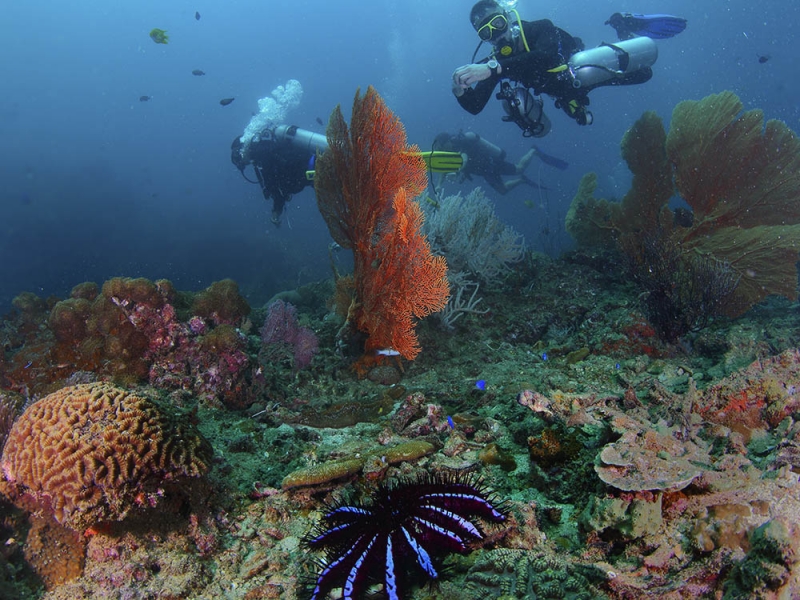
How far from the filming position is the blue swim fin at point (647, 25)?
37.0ft

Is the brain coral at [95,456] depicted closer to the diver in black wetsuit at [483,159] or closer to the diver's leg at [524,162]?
the diver in black wetsuit at [483,159]

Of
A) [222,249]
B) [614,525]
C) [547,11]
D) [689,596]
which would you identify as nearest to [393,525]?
[614,525]

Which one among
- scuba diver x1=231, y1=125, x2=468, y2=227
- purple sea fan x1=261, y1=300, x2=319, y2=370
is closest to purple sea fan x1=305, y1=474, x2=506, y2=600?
purple sea fan x1=261, y1=300, x2=319, y2=370

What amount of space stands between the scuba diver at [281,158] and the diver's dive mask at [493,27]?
478 centimetres

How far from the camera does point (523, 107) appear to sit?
991cm

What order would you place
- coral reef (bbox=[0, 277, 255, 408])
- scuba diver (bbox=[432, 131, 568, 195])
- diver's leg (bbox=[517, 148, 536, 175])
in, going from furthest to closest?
diver's leg (bbox=[517, 148, 536, 175]) → scuba diver (bbox=[432, 131, 568, 195]) → coral reef (bbox=[0, 277, 255, 408])

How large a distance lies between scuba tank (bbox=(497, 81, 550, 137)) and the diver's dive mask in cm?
103

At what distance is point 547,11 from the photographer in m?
88.6

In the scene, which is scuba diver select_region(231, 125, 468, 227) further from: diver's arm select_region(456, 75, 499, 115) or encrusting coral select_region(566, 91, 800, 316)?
encrusting coral select_region(566, 91, 800, 316)

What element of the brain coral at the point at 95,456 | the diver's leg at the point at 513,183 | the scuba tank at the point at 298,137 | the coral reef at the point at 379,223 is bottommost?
the brain coral at the point at 95,456

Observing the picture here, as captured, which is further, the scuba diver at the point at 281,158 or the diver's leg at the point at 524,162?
the diver's leg at the point at 524,162

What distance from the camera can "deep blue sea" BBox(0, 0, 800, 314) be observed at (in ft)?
112

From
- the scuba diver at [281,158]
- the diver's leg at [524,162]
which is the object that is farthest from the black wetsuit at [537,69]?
the diver's leg at [524,162]

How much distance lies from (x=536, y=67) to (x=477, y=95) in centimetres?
153
